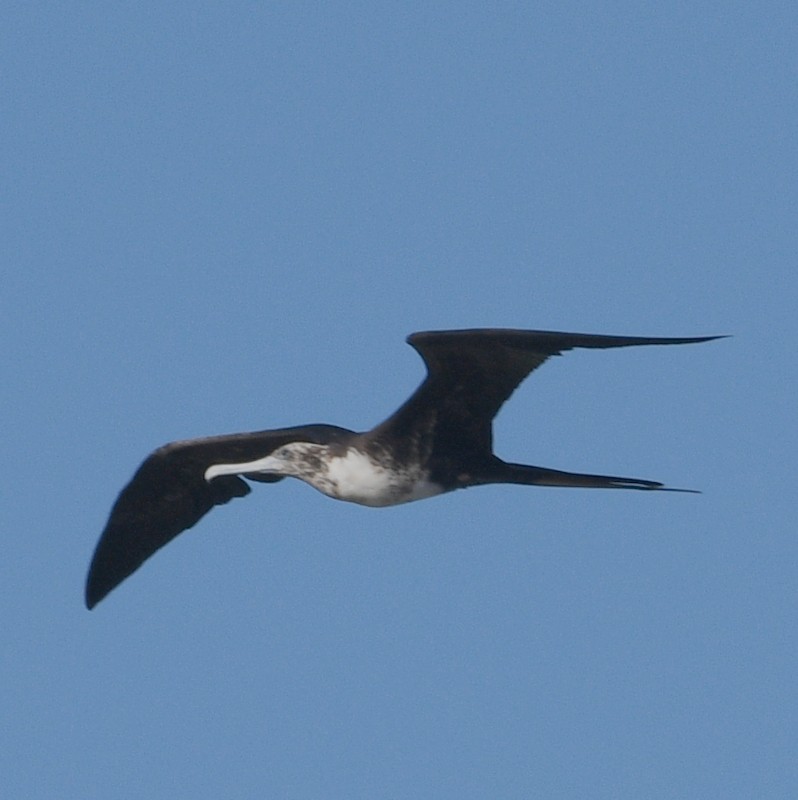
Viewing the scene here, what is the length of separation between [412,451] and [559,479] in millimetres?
608

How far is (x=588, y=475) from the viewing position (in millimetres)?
7992

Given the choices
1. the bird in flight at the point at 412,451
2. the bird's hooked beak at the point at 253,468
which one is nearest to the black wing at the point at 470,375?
the bird in flight at the point at 412,451

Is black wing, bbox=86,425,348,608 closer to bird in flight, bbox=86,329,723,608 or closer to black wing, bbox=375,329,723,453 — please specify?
bird in flight, bbox=86,329,723,608

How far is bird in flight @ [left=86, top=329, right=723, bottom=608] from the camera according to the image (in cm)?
769

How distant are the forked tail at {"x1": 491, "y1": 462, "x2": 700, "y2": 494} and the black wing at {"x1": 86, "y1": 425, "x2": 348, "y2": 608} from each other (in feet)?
4.41

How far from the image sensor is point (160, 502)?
31.0ft

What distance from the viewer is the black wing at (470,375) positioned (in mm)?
7480

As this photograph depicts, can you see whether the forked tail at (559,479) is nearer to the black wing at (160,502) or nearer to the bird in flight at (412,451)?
the bird in flight at (412,451)

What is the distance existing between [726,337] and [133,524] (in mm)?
3784

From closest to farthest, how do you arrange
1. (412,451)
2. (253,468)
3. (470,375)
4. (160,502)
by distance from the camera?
(470,375), (412,451), (253,468), (160,502)

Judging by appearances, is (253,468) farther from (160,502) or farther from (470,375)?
(470,375)

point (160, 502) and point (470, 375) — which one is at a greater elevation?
point (470, 375)

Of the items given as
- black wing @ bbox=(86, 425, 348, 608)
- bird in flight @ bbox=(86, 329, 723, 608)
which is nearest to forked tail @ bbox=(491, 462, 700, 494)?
bird in flight @ bbox=(86, 329, 723, 608)

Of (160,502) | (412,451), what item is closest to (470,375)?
(412,451)
